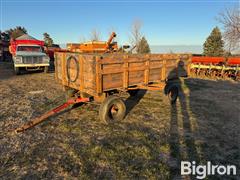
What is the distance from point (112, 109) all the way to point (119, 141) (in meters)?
1.28

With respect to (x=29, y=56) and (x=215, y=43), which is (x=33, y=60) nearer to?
(x=29, y=56)

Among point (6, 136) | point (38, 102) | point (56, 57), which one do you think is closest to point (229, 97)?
point (56, 57)

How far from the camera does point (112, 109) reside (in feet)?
18.2

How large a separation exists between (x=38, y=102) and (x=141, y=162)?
5.19 m

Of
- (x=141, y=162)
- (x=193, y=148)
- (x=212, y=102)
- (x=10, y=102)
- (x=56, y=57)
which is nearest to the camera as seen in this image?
(x=141, y=162)

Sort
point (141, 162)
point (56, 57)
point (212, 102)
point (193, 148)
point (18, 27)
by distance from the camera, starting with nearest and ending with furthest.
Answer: point (141, 162), point (193, 148), point (56, 57), point (212, 102), point (18, 27)

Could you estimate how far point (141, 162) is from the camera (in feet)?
12.1

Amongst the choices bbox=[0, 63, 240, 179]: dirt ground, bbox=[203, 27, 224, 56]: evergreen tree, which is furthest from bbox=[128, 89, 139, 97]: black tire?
bbox=[203, 27, 224, 56]: evergreen tree

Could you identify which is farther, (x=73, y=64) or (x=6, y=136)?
(x=73, y=64)

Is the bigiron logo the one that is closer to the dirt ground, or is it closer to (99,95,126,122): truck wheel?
the dirt ground

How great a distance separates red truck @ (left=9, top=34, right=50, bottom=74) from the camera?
13609mm

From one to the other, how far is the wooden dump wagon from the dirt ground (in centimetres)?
69

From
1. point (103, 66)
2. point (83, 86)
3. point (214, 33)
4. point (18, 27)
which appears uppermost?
point (18, 27)

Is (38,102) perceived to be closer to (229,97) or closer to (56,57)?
(56,57)
